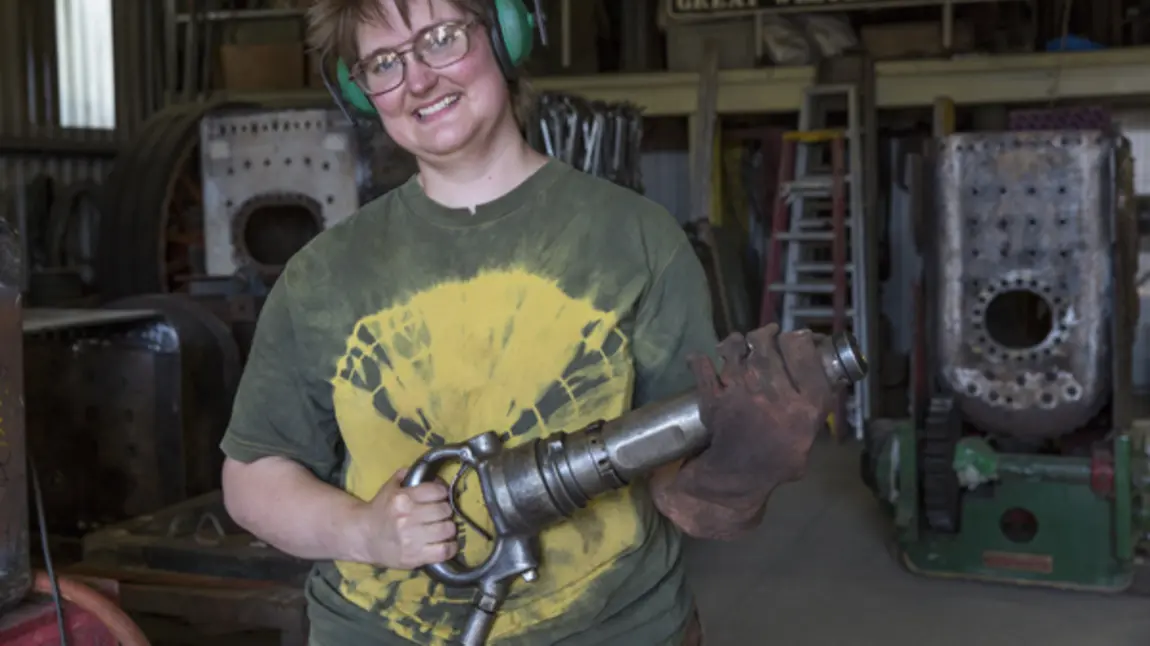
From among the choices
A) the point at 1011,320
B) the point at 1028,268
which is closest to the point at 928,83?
the point at 1011,320

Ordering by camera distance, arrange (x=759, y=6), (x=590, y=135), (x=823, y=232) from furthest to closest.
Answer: (x=759, y=6), (x=823, y=232), (x=590, y=135)

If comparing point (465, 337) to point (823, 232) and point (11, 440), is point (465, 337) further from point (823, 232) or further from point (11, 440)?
point (823, 232)

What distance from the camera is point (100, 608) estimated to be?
192 centimetres

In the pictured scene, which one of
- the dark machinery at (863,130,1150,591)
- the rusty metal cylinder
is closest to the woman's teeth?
the rusty metal cylinder

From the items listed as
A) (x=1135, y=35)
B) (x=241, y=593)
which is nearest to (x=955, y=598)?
(x=241, y=593)

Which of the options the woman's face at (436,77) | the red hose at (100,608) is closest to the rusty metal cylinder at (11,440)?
the red hose at (100,608)

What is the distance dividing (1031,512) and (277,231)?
2989 mm

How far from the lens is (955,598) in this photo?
393 cm

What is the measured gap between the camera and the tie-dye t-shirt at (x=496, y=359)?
4.74 ft

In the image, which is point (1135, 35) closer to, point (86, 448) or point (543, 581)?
point (86, 448)

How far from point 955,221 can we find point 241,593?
2593 millimetres

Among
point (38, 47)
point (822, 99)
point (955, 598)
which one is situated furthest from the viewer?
point (38, 47)

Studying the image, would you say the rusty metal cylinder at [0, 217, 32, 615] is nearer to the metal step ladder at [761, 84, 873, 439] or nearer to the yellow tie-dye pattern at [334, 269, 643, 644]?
the yellow tie-dye pattern at [334, 269, 643, 644]

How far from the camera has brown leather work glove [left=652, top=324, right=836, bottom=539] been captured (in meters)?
1.24
